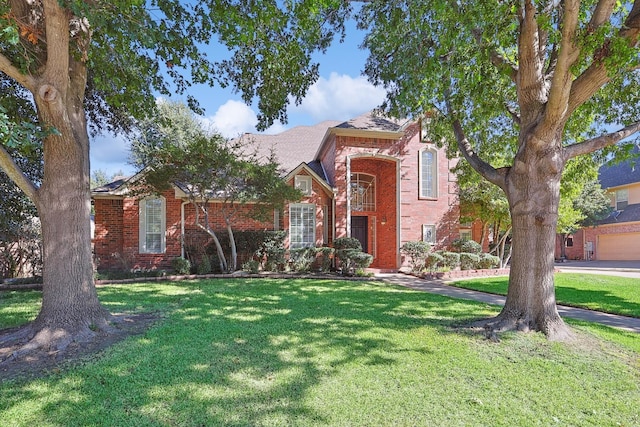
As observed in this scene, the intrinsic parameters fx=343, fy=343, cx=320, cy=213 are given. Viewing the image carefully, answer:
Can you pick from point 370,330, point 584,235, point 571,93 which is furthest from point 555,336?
point 584,235

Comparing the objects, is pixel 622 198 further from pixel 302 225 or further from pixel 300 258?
pixel 300 258

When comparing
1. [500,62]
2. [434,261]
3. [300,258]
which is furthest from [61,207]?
[434,261]

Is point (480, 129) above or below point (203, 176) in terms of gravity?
above

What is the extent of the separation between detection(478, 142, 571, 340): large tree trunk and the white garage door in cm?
2644

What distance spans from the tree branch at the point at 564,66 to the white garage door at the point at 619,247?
26994mm

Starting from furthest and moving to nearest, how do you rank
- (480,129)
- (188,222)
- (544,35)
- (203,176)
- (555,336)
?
1. (188,222)
2. (203,176)
3. (480,129)
4. (544,35)
5. (555,336)

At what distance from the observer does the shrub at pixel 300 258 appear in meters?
14.0

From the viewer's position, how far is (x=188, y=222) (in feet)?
46.3

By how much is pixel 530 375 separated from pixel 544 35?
543 centimetres

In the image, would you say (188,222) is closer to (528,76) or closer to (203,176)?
(203,176)

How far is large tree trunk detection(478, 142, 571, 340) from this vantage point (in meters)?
5.27

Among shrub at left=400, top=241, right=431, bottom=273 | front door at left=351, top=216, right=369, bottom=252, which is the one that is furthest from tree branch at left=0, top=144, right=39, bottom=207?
front door at left=351, top=216, right=369, bottom=252

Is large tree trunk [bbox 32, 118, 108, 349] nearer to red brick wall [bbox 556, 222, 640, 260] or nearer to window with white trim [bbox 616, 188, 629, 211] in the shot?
red brick wall [bbox 556, 222, 640, 260]

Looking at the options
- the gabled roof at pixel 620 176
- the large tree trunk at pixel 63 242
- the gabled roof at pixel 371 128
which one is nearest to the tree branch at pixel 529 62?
the large tree trunk at pixel 63 242
